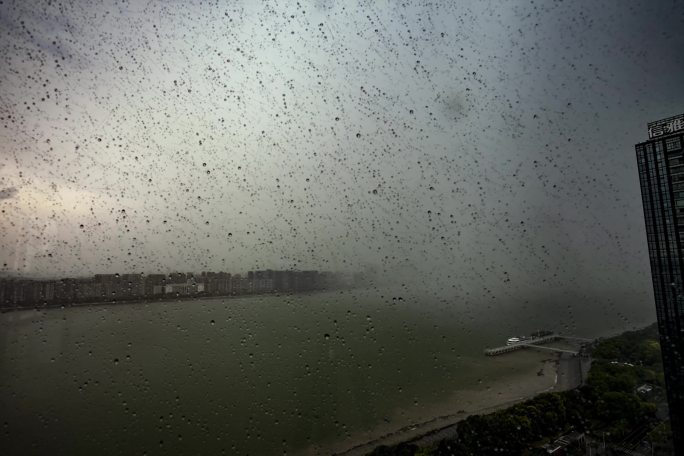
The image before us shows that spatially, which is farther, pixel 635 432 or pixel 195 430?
pixel 635 432

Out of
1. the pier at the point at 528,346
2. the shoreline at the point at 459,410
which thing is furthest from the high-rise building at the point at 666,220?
the shoreline at the point at 459,410

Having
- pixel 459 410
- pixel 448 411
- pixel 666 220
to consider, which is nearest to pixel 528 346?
pixel 459 410

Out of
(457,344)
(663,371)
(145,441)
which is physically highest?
(457,344)

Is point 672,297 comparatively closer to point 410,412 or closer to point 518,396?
point 518,396

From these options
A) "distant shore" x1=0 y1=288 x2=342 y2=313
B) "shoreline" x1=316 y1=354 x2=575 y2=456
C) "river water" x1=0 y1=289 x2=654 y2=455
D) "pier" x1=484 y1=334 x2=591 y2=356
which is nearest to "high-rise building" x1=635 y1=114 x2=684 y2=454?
"pier" x1=484 y1=334 x2=591 y2=356

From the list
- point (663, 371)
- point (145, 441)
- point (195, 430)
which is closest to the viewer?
point (145, 441)

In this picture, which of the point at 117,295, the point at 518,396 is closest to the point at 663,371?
the point at 518,396

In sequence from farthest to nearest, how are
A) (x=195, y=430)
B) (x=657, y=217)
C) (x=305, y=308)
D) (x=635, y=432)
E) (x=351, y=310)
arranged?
(x=657, y=217) → (x=635, y=432) → (x=195, y=430) → (x=305, y=308) → (x=351, y=310)

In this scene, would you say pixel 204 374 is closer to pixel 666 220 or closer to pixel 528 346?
pixel 528 346
